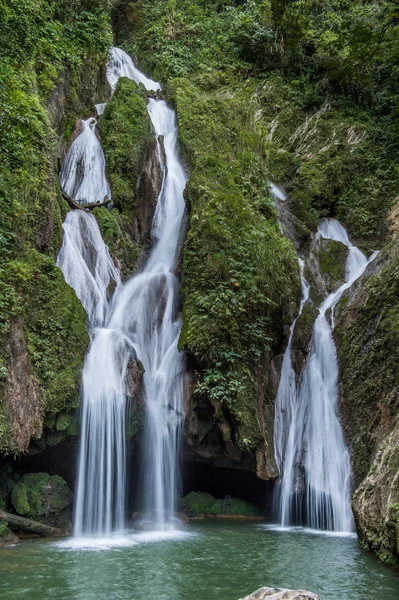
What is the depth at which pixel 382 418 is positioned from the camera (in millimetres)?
10422

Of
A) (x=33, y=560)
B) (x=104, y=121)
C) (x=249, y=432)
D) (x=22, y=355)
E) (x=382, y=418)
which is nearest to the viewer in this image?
(x=33, y=560)

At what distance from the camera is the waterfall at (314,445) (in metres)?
11.1

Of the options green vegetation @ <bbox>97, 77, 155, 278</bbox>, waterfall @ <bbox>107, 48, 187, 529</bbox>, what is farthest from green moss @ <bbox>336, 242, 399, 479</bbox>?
green vegetation @ <bbox>97, 77, 155, 278</bbox>

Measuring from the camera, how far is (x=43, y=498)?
10016 millimetres

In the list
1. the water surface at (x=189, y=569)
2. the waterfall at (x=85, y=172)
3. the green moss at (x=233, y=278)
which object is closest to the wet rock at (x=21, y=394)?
the water surface at (x=189, y=569)

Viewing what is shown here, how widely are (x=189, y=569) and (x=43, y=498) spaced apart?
3.86 m

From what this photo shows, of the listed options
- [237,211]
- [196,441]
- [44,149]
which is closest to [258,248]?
[237,211]

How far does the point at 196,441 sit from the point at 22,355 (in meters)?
4.09

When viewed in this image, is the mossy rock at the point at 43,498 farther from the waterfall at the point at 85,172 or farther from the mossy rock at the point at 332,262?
the mossy rock at the point at 332,262

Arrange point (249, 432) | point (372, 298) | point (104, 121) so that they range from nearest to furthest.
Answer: point (249, 432) < point (372, 298) < point (104, 121)

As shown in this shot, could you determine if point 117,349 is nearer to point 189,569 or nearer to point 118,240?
point 118,240

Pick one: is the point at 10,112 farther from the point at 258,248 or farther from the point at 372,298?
the point at 372,298

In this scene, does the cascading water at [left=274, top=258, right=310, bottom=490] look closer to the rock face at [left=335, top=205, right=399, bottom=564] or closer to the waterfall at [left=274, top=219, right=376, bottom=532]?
the waterfall at [left=274, top=219, right=376, bottom=532]

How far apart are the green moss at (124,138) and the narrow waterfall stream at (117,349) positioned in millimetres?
→ 433
